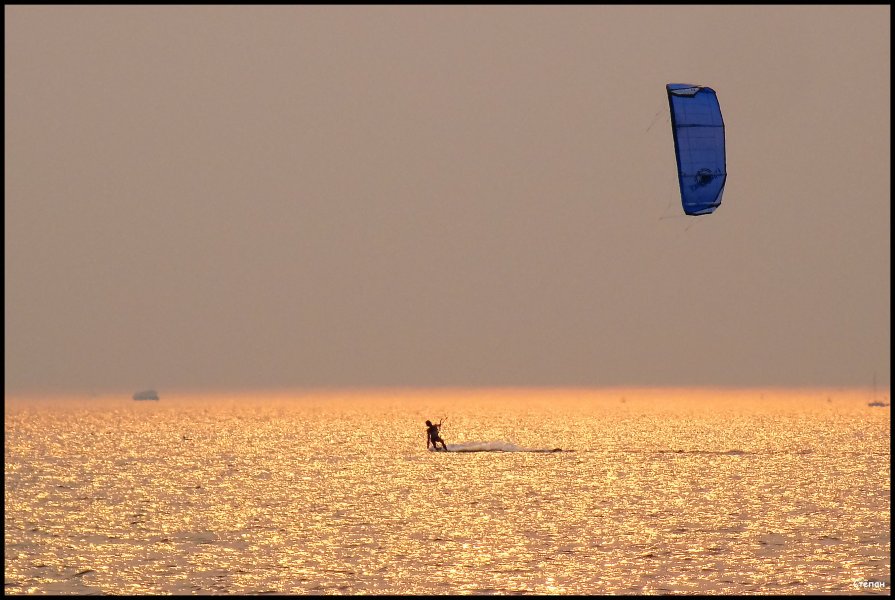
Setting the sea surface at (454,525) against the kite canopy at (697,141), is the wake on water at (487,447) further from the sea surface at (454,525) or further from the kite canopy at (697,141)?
the kite canopy at (697,141)

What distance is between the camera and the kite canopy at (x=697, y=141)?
49.2m

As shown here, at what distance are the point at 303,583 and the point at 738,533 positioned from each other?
66.4ft

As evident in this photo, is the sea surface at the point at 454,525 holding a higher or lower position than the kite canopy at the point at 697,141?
lower

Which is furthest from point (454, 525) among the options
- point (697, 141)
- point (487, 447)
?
point (487, 447)

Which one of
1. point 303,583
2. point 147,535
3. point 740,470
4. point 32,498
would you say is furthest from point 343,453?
point 303,583

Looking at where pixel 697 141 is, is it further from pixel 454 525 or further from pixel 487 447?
pixel 487 447

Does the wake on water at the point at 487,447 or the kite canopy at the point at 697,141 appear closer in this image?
the kite canopy at the point at 697,141

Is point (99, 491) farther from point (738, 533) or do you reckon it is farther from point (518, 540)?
point (738, 533)

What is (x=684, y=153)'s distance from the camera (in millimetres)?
49219

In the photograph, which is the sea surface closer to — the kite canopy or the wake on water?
the wake on water

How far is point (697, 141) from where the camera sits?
49.2m

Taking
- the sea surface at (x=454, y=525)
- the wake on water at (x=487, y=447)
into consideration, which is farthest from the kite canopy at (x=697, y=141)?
the wake on water at (x=487, y=447)

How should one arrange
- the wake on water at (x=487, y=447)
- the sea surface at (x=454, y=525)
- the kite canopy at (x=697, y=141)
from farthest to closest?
the wake on water at (x=487, y=447) < the kite canopy at (x=697, y=141) < the sea surface at (x=454, y=525)

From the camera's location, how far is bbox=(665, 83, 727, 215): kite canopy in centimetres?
4922
